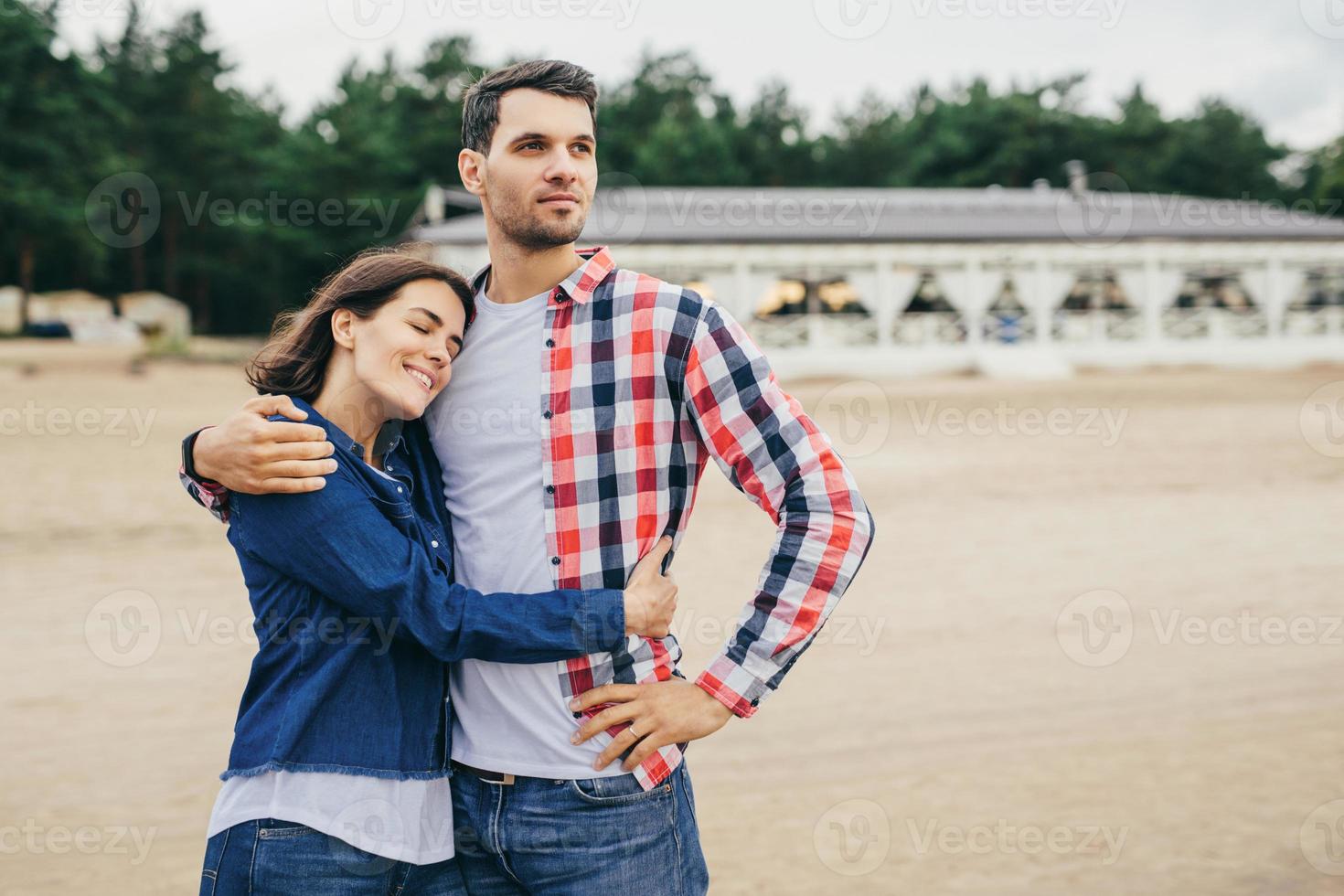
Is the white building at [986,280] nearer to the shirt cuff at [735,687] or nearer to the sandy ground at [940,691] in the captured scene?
the sandy ground at [940,691]

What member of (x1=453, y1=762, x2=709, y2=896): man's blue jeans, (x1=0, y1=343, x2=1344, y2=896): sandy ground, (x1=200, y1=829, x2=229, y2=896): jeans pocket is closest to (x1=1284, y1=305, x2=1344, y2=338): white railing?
(x1=0, y1=343, x2=1344, y2=896): sandy ground

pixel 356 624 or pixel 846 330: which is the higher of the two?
pixel 846 330

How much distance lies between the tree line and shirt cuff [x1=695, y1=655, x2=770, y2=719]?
36555 millimetres

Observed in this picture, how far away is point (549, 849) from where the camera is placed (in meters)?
1.87

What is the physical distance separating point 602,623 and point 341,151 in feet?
145

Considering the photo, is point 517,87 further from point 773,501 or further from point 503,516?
point 773,501

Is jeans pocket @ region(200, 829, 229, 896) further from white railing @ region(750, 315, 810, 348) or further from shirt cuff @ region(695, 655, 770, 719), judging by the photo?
white railing @ region(750, 315, 810, 348)

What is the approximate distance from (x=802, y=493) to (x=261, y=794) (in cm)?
104

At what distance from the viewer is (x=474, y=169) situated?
215 cm

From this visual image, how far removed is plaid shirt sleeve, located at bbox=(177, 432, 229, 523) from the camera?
193 centimetres

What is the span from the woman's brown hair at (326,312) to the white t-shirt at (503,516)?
0.53 feet

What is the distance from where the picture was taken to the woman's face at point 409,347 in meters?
1.97

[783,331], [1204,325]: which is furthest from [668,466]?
[1204,325]

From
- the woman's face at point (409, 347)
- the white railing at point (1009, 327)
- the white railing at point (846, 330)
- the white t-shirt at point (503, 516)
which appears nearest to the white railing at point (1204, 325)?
the white railing at point (1009, 327)
